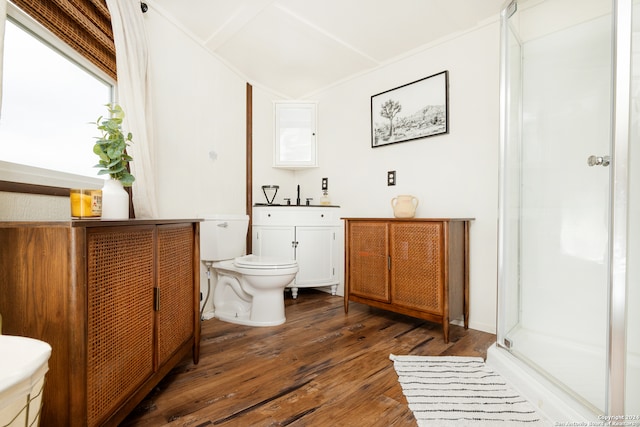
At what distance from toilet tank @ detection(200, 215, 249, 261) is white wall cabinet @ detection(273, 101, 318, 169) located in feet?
3.82

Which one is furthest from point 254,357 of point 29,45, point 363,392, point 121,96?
point 29,45

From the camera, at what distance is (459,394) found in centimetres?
136

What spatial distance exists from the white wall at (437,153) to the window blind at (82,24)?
5.38 ft

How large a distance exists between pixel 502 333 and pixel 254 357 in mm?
1385

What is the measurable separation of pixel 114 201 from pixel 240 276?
1.23 metres

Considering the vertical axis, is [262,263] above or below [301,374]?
above

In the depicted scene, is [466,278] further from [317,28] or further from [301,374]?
[317,28]

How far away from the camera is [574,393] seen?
1198 millimetres

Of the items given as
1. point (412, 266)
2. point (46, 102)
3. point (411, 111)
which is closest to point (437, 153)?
point (411, 111)

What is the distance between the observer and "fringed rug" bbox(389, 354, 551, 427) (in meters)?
1.19

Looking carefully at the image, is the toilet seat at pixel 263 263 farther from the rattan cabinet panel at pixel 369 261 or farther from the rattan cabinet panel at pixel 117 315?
the rattan cabinet panel at pixel 117 315

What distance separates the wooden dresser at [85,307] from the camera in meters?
0.82

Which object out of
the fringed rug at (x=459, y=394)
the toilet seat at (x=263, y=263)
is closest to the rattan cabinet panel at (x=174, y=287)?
the toilet seat at (x=263, y=263)

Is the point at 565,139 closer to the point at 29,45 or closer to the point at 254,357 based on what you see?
the point at 254,357
